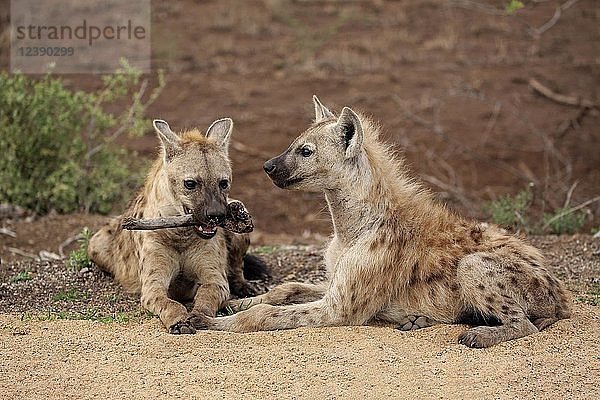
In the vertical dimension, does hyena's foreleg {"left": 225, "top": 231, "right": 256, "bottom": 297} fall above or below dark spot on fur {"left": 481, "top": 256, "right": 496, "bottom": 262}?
below

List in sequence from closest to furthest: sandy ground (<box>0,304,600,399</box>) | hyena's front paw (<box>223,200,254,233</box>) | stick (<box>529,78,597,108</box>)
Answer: sandy ground (<box>0,304,600,399</box>)
hyena's front paw (<box>223,200,254,233</box>)
stick (<box>529,78,597,108</box>)

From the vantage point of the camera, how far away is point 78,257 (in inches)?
265

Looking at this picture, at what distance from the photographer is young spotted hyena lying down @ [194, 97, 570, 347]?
17.3ft

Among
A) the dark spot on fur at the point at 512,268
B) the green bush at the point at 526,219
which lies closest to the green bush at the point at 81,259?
the dark spot on fur at the point at 512,268

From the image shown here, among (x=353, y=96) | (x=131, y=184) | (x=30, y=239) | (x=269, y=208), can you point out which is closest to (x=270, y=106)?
(x=353, y=96)

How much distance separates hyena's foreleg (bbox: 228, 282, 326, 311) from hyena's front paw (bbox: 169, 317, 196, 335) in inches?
23.2

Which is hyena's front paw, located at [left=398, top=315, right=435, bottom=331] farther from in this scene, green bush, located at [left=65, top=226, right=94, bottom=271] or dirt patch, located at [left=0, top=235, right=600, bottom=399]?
green bush, located at [left=65, top=226, right=94, bottom=271]

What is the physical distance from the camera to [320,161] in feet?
18.2

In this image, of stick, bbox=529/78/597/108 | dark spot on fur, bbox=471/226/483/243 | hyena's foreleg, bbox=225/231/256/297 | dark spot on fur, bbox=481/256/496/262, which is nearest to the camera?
dark spot on fur, bbox=481/256/496/262

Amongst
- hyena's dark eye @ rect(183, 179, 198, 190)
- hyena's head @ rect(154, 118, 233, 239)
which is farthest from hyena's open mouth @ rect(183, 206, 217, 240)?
hyena's dark eye @ rect(183, 179, 198, 190)

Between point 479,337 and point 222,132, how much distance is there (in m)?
2.10

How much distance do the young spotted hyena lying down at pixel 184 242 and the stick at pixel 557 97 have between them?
6.44 m

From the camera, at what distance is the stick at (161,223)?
570cm

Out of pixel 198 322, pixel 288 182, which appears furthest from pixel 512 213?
pixel 198 322
